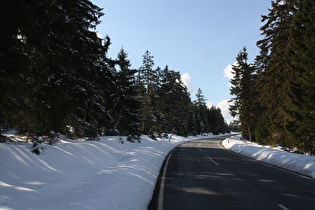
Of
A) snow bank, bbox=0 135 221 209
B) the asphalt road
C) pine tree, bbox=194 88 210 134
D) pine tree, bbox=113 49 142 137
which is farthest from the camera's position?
pine tree, bbox=194 88 210 134

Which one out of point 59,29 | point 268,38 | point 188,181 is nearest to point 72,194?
point 188,181

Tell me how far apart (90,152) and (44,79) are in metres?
4.74

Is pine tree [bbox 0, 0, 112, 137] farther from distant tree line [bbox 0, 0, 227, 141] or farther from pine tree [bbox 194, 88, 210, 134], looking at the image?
pine tree [bbox 194, 88, 210, 134]

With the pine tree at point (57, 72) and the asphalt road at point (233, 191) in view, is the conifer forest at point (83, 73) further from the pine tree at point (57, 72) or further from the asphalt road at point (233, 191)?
the asphalt road at point (233, 191)

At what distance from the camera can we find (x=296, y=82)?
13.6 m

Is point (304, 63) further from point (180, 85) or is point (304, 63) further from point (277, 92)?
point (180, 85)

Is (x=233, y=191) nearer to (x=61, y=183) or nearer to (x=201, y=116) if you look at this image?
(x=61, y=183)

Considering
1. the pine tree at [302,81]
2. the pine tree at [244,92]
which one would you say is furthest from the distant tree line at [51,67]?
the pine tree at [244,92]

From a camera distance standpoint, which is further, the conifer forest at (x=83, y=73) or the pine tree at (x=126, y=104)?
the pine tree at (x=126, y=104)

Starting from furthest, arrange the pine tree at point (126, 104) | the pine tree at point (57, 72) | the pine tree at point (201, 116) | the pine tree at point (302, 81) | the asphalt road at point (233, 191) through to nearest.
→ 1. the pine tree at point (201, 116)
2. the pine tree at point (126, 104)
3. the pine tree at point (302, 81)
4. the pine tree at point (57, 72)
5. the asphalt road at point (233, 191)

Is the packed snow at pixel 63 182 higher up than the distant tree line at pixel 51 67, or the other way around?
the distant tree line at pixel 51 67

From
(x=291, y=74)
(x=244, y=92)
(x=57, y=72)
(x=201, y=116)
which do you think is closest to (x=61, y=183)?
(x=57, y=72)

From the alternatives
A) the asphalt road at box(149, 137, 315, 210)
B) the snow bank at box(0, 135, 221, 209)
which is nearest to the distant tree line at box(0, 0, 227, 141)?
the snow bank at box(0, 135, 221, 209)

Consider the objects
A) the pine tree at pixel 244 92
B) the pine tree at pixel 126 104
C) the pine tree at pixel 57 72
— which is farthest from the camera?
the pine tree at pixel 244 92
